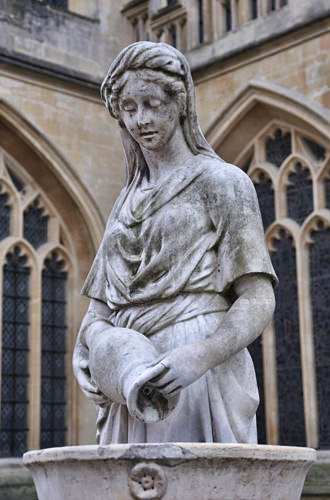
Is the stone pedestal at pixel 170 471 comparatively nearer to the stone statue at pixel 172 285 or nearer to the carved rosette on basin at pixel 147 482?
the carved rosette on basin at pixel 147 482

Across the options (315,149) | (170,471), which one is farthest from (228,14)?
(170,471)

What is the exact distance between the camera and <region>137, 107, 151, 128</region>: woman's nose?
2.02 meters

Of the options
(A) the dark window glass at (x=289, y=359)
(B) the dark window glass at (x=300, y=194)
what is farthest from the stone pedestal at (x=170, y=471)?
(B) the dark window glass at (x=300, y=194)

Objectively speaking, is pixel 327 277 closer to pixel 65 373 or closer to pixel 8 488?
pixel 65 373

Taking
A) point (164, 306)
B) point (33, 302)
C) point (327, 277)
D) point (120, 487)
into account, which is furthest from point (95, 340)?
point (33, 302)

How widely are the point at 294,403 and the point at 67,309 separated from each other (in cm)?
266

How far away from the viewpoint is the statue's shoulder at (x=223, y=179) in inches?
78.3

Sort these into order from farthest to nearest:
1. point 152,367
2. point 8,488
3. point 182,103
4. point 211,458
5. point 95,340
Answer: point 8,488
point 182,103
point 95,340
point 152,367
point 211,458

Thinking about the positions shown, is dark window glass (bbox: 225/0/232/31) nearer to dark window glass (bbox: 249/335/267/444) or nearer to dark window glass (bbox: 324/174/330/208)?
dark window glass (bbox: 324/174/330/208)

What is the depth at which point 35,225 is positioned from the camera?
9.80 meters

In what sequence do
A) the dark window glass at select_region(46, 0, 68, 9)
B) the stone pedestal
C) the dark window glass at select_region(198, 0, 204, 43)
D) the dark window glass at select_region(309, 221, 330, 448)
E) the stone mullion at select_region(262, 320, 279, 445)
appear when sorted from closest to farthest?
the stone pedestal → the dark window glass at select_region(309, 221, 330, 448) → the stone mullion at select_region(262, 320, 279, 445) → the dark window glass at select_region(198, 0, 204, 43) → the dark window glass at select_region(46, 0, 68, 9)

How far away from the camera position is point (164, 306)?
1931mm

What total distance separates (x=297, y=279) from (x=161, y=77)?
6865 millimetres

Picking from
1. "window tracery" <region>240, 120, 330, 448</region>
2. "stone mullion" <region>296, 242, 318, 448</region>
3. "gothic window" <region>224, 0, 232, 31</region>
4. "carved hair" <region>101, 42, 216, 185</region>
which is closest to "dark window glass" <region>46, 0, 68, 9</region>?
"gothic window" <region>224, 0, 232, 31</region>
